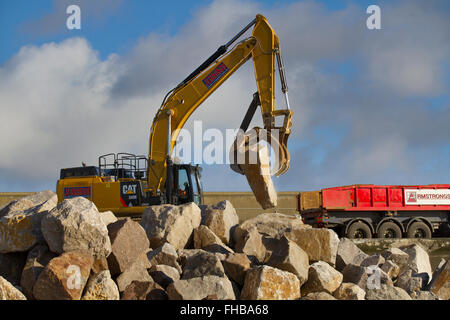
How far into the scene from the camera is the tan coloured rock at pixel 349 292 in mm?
5375

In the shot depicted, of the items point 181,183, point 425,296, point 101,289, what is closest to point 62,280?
point 101,289

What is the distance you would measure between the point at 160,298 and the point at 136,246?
1.06 metres

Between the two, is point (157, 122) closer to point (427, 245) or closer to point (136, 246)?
point (136, 246)

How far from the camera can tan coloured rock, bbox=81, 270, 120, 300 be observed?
188 inches

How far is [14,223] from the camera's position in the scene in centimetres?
570

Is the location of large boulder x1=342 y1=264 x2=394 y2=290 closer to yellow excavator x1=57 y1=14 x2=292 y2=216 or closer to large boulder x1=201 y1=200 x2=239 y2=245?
large boulder x1=201 y1=200 x2=239 y2=245

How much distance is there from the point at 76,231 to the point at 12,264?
1276mm

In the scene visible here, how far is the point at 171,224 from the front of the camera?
668cm

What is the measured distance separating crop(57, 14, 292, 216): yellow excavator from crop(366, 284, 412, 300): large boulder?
541 centimetres

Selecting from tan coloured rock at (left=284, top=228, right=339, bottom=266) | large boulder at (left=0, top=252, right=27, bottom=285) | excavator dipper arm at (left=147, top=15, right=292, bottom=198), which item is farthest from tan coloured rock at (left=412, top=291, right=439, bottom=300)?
excavator dipper arm at (left=147, top=15, right=292, bottom=198)

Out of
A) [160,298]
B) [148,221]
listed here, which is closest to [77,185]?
[148,221]

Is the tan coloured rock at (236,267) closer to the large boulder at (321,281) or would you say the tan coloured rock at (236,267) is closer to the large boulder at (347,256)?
the large boulder at (321,281)

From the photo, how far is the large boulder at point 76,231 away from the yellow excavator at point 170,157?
528 cm

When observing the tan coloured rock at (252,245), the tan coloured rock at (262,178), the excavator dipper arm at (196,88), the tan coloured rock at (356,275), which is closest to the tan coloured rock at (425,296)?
the tan coloured rock at (356,275)
